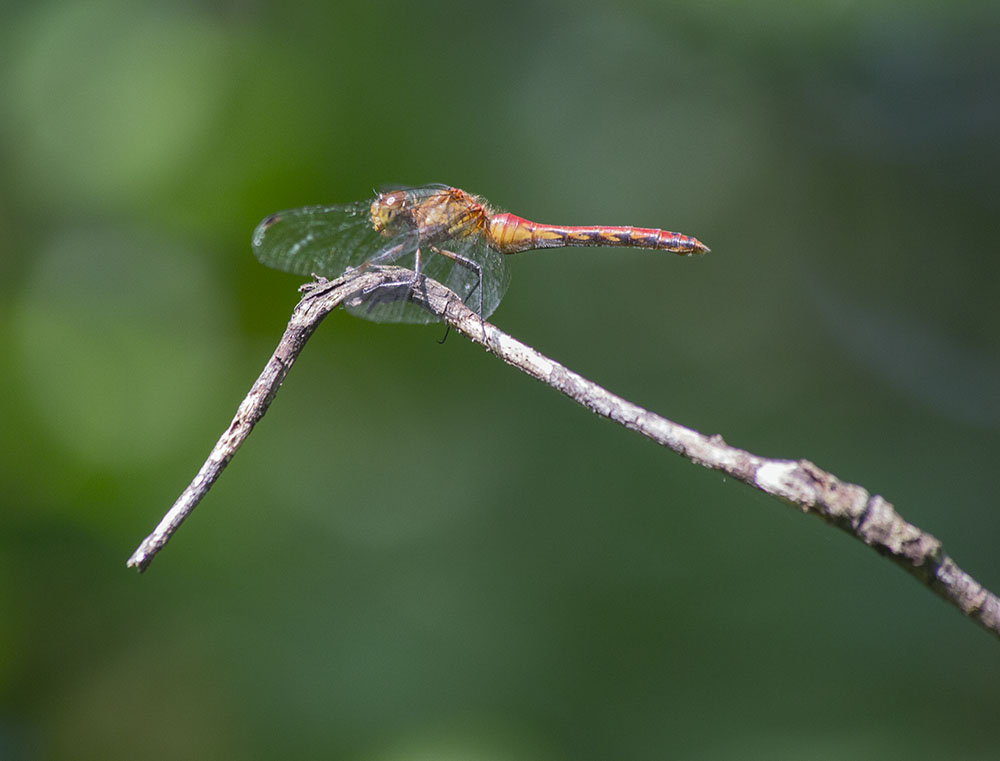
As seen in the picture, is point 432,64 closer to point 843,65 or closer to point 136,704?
point 843,65

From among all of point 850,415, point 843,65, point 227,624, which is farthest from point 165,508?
point 843,65

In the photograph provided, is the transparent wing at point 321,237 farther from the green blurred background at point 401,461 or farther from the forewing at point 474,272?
the green blurred background at point 401,461

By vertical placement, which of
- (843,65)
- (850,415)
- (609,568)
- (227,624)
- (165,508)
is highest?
(843,65)

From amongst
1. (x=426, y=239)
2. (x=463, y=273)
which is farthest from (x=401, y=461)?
(x=426, y=239)

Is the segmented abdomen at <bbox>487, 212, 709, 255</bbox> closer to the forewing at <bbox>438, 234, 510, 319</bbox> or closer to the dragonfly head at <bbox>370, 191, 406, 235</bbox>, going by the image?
the forewing at <bbox>438, 234, 510, 319</bbox>

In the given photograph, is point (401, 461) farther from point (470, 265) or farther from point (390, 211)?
point (390, 211)

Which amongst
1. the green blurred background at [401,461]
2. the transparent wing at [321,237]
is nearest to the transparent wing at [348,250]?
the transparent wing at [321,237]
